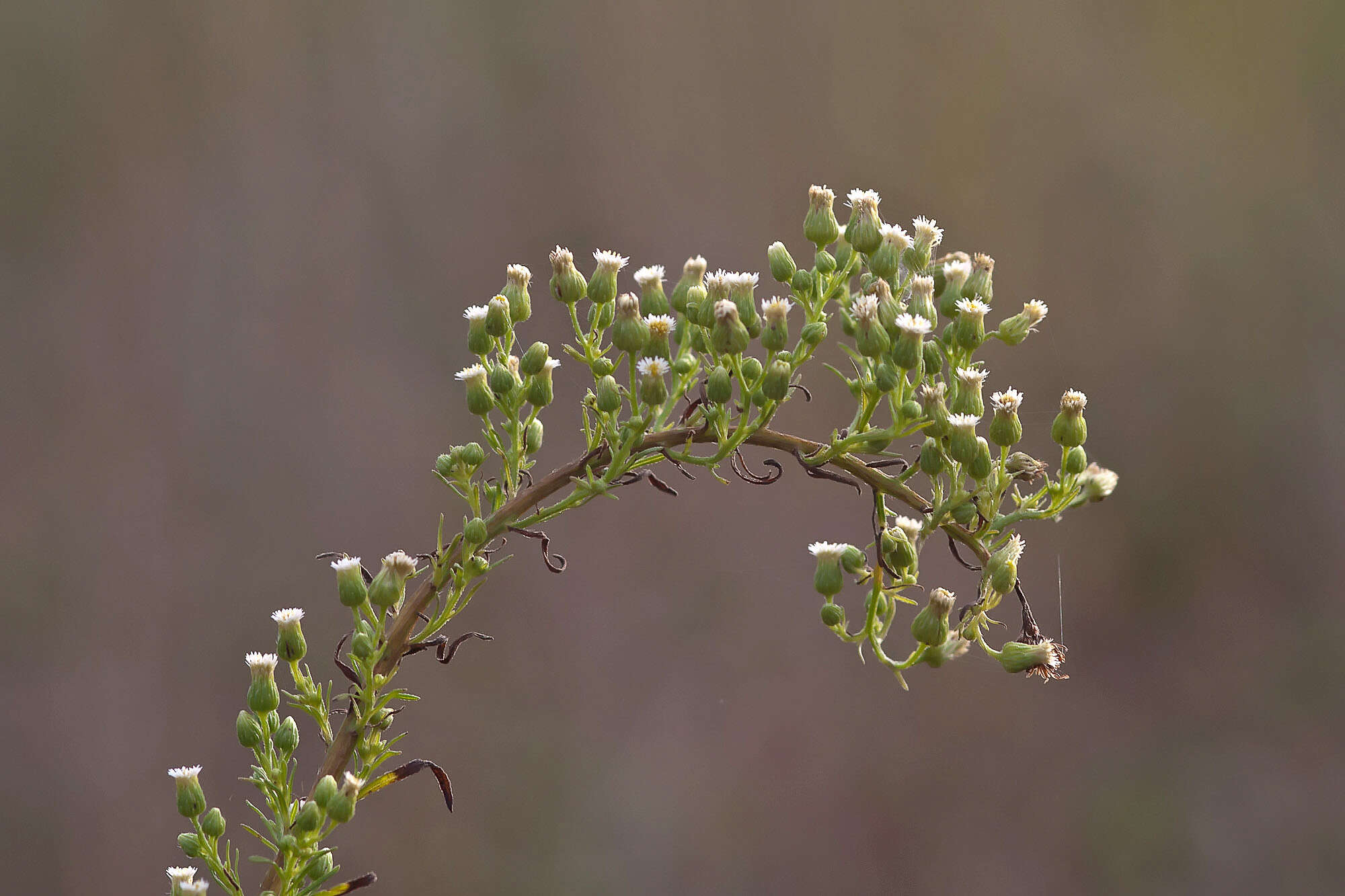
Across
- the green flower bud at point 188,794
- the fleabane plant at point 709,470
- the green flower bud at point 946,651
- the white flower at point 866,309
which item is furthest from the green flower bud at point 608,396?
the green flower bud at point 188,794

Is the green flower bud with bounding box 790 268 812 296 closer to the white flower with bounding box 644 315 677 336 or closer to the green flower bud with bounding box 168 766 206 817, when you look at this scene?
the white flower with bounding box 644 315 677 336

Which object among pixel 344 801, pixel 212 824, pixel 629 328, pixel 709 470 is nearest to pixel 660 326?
pixel 629 328

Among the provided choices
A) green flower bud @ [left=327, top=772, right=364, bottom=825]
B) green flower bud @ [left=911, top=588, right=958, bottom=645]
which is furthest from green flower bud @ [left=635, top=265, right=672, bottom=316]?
green flower bud @ [left=327, top=772, right=364, bottom=825]

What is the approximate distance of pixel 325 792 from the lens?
0.76 m

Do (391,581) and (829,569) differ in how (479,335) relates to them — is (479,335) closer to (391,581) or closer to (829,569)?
(391,581)

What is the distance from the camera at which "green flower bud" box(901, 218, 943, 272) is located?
938mm

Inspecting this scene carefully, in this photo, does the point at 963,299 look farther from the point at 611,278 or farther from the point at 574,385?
the point at 574,385

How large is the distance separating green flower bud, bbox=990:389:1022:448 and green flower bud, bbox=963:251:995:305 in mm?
112

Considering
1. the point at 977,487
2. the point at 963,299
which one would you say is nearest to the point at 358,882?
the point at 977,487

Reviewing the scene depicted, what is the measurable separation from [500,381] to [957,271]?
40 centimetres

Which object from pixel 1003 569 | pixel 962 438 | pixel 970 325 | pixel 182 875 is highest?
pixel 970 325

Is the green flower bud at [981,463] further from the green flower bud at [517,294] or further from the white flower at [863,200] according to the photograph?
the green flower bud at [517,294]

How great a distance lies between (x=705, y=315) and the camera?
834 millimetres

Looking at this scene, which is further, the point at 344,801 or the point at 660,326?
the point at 660,326
